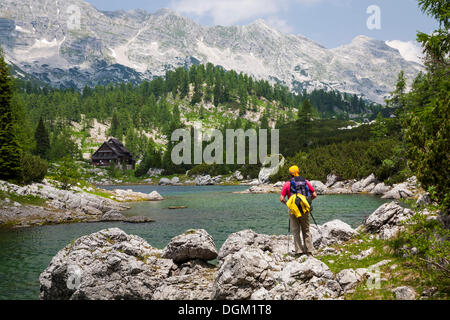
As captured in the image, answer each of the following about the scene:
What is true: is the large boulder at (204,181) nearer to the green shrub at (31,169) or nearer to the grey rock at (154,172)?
the grey rock at (154,172)

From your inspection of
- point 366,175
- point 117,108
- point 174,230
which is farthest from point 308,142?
point 117,108

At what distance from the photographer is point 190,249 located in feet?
49.2

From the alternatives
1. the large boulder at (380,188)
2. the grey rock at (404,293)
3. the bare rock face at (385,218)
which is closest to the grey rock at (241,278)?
the grey rock at (404,293)

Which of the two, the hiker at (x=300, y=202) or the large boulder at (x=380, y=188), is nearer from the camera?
the hiker at (x=300, y=202)

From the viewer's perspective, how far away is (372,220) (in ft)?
55.4

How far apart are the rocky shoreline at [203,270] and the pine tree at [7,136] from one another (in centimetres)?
2579

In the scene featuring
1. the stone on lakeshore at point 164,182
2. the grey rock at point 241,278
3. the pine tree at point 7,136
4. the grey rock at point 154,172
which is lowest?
the stone on lakeshore at point 164,182

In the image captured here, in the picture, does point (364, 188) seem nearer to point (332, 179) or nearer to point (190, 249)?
point (332, 179)

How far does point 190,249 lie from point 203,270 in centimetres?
125

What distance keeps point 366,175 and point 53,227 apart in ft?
198

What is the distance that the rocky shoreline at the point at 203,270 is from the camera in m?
9.34

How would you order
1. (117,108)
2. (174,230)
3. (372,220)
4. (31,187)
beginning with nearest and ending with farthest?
(372,220) → (174,230) → (31,187) → (117,108)

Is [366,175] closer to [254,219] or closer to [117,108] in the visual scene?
[254,219]

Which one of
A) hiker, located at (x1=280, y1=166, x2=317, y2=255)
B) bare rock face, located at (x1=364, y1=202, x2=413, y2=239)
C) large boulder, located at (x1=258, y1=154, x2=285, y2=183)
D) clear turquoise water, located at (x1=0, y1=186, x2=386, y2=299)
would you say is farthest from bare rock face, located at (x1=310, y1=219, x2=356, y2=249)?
large boulder, located at (x1=258, y1=154, x2=285, y2=183)
